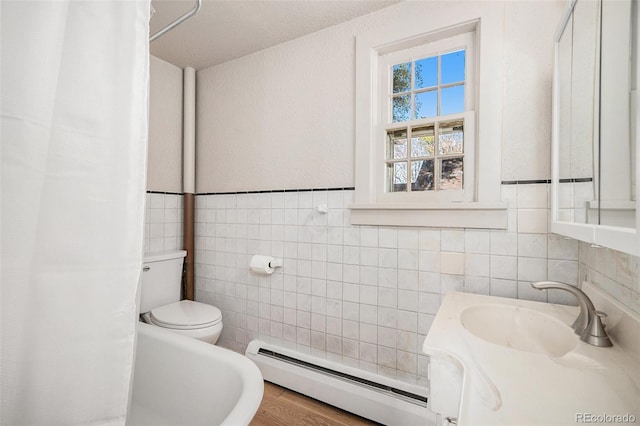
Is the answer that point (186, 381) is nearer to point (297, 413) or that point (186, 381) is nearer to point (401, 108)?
point (297, 413)

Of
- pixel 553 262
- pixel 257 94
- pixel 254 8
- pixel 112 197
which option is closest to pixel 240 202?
pixel 257 94

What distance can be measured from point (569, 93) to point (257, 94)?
184cm

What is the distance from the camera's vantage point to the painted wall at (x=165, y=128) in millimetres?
2285

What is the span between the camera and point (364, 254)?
1.81 m

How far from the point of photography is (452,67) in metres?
1.68

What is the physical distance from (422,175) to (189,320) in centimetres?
169

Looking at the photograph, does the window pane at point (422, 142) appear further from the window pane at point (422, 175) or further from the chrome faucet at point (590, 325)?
the chrome faucet at point (590, 325)

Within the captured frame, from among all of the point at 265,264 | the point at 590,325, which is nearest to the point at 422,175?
the point at 590,325

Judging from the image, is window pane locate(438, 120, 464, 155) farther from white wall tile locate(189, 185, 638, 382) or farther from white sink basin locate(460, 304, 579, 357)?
white sink basin locate(460, 304, 579, 357)

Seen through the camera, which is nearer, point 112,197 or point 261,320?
point 112,197

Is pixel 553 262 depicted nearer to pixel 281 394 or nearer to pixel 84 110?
pixel 281 394

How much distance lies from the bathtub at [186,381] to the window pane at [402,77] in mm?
1674

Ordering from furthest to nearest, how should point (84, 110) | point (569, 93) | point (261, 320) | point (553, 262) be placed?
point (261, 320), point (553, 262), point (569, 93), point (84, 110)

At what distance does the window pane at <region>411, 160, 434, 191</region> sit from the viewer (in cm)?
171
